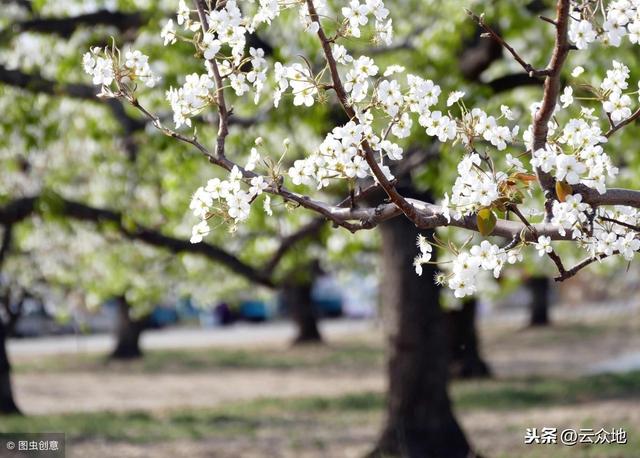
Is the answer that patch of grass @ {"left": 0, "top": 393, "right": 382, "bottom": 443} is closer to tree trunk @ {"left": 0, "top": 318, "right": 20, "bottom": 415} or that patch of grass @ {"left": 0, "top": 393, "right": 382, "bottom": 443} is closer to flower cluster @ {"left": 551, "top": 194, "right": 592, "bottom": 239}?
tree trunk @ {"left": 0, "top": 318, "right": 20, "bottom": 415}

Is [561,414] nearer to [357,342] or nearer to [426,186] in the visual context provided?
[426,186]

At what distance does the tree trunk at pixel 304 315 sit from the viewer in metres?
29.4

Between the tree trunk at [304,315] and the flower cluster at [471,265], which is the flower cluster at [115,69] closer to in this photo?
the flower cluster at [471,265]

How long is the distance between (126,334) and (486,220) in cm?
2275

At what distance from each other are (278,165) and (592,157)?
115 centimetres

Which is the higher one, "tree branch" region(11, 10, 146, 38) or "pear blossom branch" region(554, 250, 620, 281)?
"tree branch" region(11, 10, 146, 38)

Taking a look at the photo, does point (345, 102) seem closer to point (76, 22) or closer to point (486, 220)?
point (486, 220)


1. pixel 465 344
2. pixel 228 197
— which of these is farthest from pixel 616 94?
pixel 465 344

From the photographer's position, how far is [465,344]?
60.1ft

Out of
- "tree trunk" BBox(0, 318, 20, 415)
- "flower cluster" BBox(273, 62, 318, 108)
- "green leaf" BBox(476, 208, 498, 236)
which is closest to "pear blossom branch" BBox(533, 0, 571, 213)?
"green leaf" BBox(476, 208, 498, 236)

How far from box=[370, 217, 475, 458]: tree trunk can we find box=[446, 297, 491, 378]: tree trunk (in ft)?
28.3

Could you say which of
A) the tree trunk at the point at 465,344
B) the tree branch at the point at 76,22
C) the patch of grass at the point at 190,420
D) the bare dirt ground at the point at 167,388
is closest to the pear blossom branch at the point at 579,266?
the tree branch at the point at 76,22

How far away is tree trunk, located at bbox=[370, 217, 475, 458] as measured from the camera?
9.53 metres

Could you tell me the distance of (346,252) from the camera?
1273 centimetres
